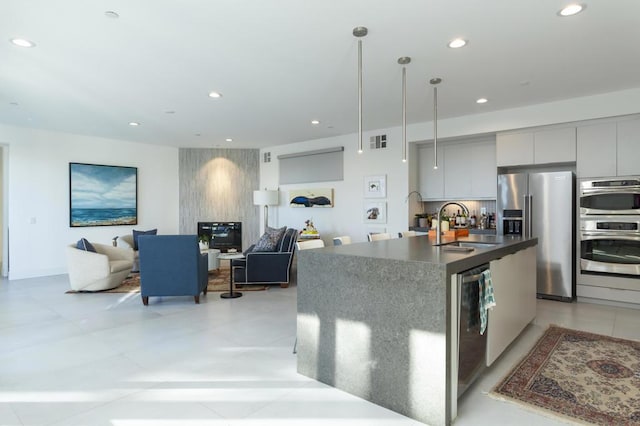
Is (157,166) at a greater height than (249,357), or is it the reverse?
(157,166)

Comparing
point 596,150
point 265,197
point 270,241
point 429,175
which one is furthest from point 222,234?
point 596,150

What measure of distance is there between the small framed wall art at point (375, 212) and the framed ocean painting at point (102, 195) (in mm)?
5032

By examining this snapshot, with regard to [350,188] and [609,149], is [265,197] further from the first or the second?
[609,149]

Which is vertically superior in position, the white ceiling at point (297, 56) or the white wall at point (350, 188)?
the white ceiling at point (297, 56)

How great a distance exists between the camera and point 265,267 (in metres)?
5.68

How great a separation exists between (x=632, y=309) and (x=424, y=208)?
3303mm

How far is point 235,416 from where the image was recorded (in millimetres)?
2154

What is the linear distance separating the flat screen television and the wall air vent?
3.80 metres

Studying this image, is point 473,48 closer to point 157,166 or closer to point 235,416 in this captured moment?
point 235,416

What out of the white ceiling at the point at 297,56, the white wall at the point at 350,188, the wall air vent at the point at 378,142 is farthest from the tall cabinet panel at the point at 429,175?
the white ceiling at the point at 297,56

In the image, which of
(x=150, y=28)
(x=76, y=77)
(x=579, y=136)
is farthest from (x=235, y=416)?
(x=579, y=136)

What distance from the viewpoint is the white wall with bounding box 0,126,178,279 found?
641cm

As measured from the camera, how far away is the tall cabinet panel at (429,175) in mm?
6426

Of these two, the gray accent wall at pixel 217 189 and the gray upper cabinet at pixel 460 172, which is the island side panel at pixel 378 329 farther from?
the gray accent wall at pixel 217 189
